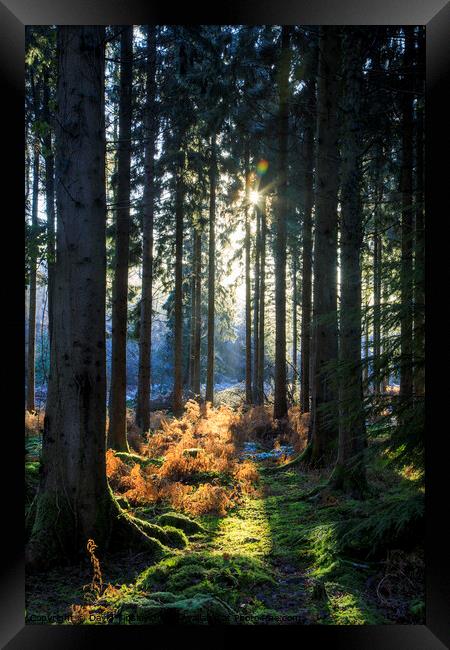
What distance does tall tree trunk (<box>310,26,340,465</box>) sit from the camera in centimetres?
684

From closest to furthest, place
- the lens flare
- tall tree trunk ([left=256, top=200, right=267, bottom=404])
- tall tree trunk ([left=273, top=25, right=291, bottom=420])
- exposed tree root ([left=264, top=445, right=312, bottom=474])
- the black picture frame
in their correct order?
the black picture frame < exposed tree root ([left=264, top=445, right=312, bottom=474]) < tall tree trunk ([left=273, top=25, right=291, bottom=420]) < the lens flare < tall tree trunk ([left=256, top=200, right=267, bottom=404])

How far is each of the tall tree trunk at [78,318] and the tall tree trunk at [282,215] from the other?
6698 mm

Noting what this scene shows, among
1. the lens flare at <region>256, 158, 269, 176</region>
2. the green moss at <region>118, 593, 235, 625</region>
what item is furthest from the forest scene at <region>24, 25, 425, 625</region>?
the lens flare at <region>256, 158, 269, 176</region>

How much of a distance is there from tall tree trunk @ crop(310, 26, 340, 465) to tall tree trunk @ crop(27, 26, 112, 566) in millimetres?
4084

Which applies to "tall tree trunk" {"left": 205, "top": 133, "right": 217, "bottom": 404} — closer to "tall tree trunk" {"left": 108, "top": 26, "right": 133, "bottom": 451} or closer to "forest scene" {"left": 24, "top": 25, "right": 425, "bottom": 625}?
"forest scene" {"left": 24, "top": 25, "right": 425, "bottom": 625}

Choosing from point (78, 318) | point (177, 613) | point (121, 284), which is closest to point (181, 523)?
point (177, 613)

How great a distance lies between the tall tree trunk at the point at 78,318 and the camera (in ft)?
12.3

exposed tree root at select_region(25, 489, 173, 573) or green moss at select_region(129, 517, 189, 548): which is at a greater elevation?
exposed tree root at select_region(25, 489, 173, 573)

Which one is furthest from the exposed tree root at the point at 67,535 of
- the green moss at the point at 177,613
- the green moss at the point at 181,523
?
the green moss at the point at 177,613

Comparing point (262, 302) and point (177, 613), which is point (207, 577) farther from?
point (262, 302)
